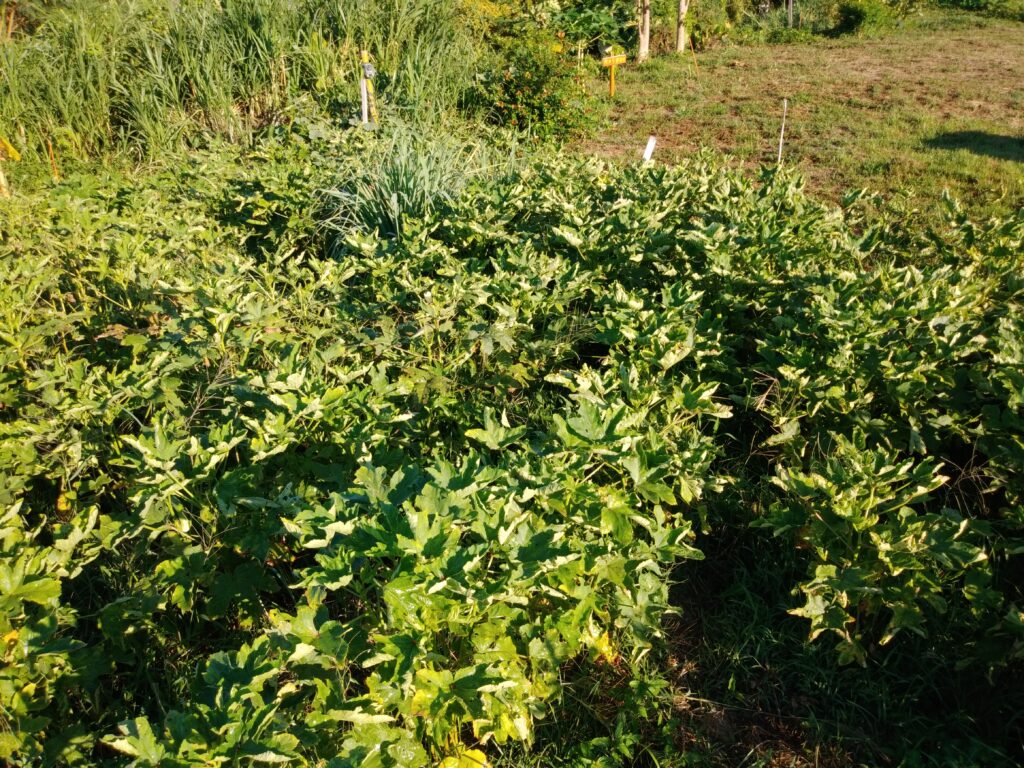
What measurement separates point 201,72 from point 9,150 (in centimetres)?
193

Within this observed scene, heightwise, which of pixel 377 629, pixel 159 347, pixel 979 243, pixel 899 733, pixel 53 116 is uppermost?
pixel 53 116

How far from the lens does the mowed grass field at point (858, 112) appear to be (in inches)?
243

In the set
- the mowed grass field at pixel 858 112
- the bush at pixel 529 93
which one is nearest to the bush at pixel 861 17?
the mowed grass field at pixel 858 112

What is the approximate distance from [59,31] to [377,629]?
8.89m

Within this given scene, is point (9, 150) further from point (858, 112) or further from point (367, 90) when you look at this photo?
point (858, 112)

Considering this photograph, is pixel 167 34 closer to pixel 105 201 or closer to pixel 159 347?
pixel 105 201

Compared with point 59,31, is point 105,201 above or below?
below

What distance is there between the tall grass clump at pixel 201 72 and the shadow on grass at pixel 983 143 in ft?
16.4

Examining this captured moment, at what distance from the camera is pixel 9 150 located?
21.0 feet

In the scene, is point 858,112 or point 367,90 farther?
point 858,112

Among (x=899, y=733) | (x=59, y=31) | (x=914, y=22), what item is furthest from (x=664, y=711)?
(x=914, y=22)

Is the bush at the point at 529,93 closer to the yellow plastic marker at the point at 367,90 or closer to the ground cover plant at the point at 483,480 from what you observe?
the yellow plastic marker at the point at 367,90

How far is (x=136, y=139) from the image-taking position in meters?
7.23

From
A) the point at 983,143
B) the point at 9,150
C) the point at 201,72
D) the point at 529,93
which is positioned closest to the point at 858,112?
the point at 983,143
